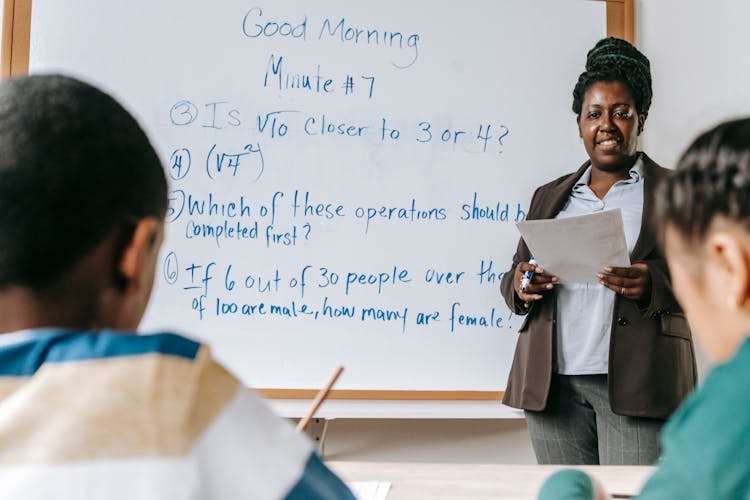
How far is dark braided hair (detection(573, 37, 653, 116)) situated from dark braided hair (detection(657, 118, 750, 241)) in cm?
113

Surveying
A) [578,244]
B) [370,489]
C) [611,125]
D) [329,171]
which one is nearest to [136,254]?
[370,489]

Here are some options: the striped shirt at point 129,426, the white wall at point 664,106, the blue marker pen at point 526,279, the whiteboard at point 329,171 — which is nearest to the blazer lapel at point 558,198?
the blue marker pen at point 526,279

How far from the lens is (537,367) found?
1.54 metres

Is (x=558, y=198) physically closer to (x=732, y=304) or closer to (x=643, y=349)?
(x=643, y=349)

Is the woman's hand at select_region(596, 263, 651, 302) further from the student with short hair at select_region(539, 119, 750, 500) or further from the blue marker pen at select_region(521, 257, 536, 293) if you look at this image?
the student with short hair at select_region(539, 119, 750, 500)

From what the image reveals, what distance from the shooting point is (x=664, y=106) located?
2156 millimetres

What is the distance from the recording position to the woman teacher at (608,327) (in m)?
1.46

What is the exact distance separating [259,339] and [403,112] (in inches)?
30.4

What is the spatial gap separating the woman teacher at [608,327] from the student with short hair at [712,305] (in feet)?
2.79

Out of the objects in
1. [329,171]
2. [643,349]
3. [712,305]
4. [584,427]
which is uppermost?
[329,171]

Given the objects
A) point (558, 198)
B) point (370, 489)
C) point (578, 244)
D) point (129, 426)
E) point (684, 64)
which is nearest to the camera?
point (129, 426)

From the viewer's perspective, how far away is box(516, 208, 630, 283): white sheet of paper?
1.39m

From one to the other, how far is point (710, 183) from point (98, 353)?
0.47m

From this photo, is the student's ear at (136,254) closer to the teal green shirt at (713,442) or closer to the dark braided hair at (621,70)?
the teal green shirt at (713,442)
